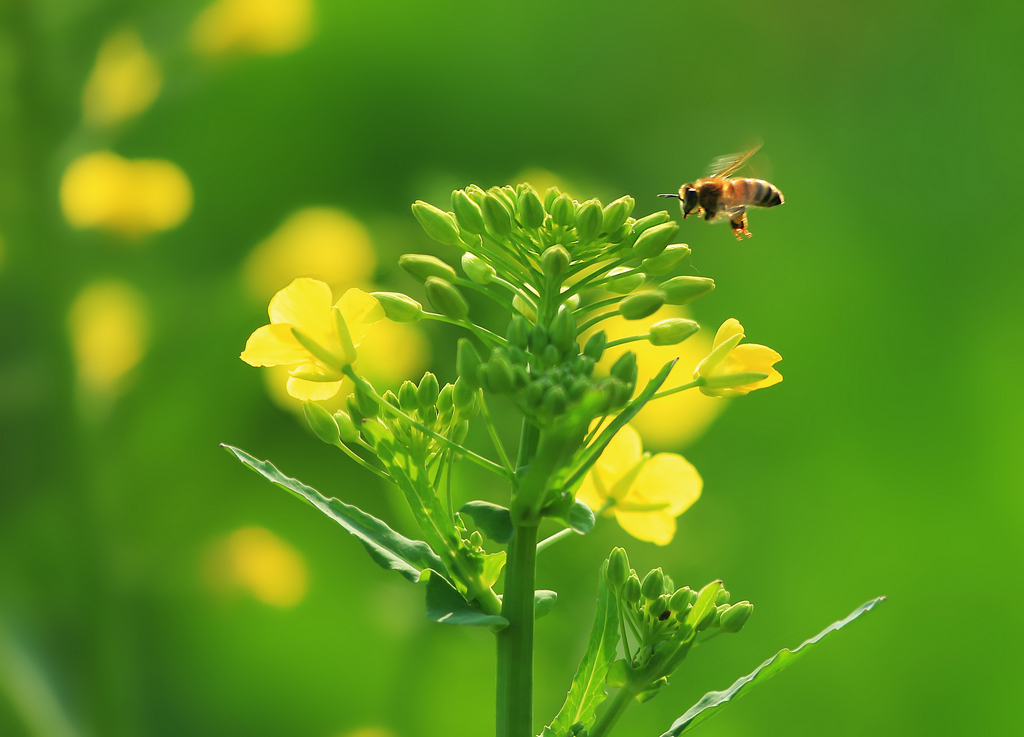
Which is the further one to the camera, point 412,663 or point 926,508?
point 926,508

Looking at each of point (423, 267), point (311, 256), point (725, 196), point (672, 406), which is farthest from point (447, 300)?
point (311, 256)

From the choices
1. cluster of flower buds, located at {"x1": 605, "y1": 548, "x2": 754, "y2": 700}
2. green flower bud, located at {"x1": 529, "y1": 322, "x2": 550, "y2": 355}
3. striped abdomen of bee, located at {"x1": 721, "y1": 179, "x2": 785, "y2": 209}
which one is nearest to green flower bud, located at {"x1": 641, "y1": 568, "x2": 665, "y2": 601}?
cluster of flower buds, located at {"x1": 605, "y1": 548, "x2": 754, "y2": 700}

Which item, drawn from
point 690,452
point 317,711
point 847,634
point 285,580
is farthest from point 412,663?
point 847,634

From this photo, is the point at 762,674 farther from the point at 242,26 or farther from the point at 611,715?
the point at 242,26

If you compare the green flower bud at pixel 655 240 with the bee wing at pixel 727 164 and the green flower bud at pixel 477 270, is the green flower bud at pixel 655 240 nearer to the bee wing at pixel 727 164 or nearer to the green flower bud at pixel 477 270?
the green flower bud at pixel 477 270

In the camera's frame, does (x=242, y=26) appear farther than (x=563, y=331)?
Yes

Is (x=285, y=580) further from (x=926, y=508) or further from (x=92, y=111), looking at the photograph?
(x=926, y=508)

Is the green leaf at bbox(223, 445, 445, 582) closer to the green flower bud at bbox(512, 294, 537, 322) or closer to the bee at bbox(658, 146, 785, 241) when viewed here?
the green flower bud at bbox(512, 294, 537, 322)
